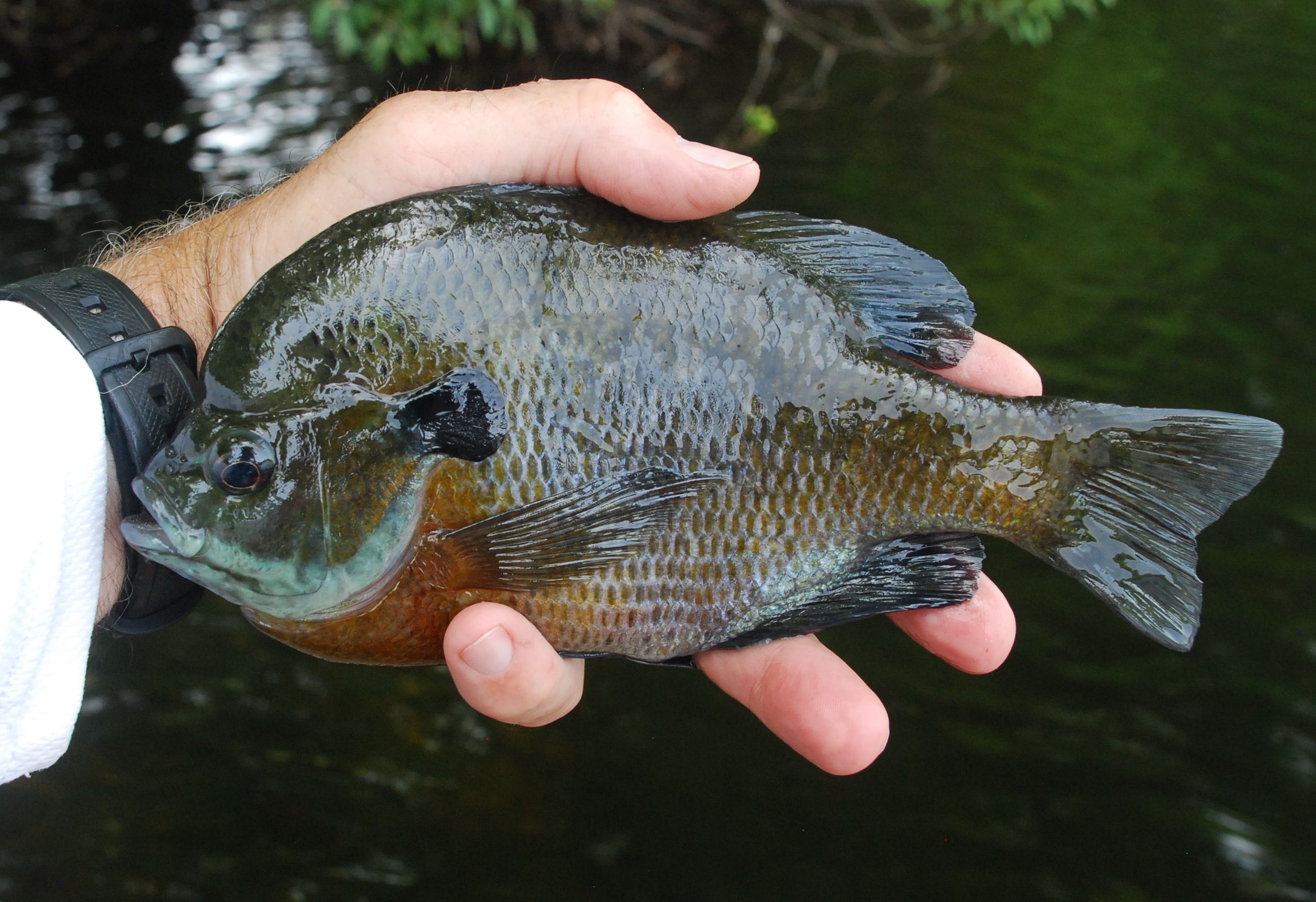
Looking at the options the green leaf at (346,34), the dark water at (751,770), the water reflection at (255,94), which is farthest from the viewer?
the water reflection at (255,94)

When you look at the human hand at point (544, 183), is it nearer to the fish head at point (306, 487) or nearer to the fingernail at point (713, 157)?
the fingernail at point (713, 157)

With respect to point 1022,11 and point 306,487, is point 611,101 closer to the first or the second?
point 306,487

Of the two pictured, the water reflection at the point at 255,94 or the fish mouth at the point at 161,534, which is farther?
the water reflection at the point at 255,94

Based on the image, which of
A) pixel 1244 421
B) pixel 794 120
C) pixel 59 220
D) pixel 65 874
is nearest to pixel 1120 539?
pixel 1244 421

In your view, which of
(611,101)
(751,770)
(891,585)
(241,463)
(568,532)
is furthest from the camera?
(751,770)

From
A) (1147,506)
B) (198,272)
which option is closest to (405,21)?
(198,272)

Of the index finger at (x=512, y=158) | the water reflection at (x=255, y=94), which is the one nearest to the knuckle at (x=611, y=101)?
the index finger at (x=512, y=158)

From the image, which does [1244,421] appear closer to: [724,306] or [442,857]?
[724,306]
